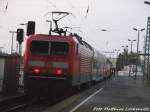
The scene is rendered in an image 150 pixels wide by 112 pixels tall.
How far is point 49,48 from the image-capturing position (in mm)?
22359

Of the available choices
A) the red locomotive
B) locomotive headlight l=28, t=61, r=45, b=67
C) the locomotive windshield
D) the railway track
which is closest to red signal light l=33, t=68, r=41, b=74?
the red locomotive

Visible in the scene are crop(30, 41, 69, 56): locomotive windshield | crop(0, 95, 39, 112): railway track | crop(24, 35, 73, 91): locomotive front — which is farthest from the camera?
crop(30, 41, 69, 56): locomotive windshield

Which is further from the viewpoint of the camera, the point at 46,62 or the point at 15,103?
the point at 46,62

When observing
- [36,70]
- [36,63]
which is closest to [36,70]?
[36,70]

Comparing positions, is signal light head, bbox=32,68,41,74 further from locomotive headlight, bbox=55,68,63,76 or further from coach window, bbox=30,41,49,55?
coach window, bbox=30,41,49,55

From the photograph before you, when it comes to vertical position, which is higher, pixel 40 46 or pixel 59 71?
pixel 40 46

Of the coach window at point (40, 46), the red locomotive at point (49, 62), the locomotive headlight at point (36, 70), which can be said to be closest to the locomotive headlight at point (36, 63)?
the red locomotive at point (49, 62)

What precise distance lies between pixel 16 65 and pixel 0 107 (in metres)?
5.47

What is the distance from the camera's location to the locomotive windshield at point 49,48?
22297 mm

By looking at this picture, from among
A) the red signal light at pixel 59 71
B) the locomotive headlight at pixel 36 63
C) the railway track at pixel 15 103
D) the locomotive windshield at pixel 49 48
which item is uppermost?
the locomotive windshield at pixel 49 48

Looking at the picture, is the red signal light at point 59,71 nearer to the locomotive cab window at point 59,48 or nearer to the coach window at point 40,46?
the locomotive cab window at point 59,48

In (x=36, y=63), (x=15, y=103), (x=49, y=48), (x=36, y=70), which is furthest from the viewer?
(x=49, y=48)

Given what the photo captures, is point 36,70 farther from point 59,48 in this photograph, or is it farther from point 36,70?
point 59,48

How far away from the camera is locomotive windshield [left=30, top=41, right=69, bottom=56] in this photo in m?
22.3
